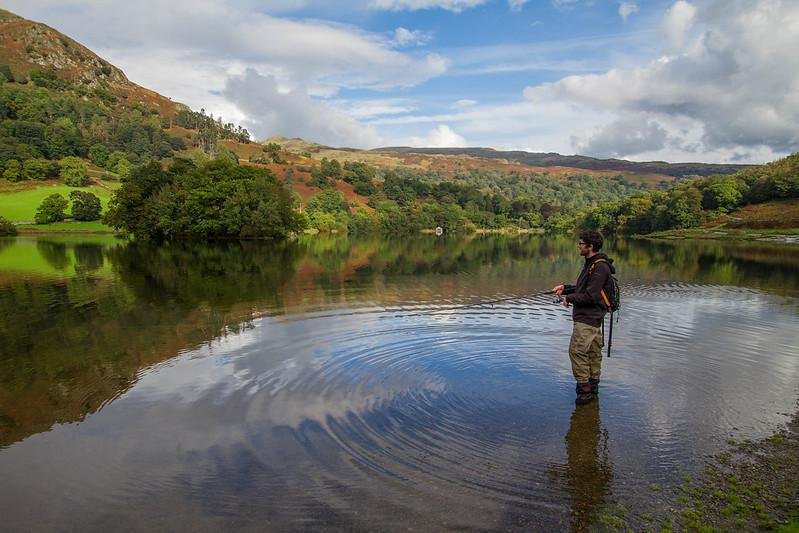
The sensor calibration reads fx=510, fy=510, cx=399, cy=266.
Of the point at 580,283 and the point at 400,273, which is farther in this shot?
the point at 400,273

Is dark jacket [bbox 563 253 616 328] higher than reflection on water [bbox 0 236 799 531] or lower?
higher

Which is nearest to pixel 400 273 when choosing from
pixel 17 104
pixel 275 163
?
pixel 275 163

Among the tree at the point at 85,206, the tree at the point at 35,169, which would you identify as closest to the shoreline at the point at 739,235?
the tree at the point at 85,206

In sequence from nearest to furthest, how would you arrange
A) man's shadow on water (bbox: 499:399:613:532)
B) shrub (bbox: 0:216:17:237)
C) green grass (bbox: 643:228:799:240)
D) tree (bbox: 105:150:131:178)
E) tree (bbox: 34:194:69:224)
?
man's shadow on water (bbox: 499:399:613:532), green grass (bbox: 643:228:799:240), shrub (bbox: 0:216:17:237), tree (bbox: 34:194:69:224), tree (bbox: 105:150:131:178)

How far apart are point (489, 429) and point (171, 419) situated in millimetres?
5284

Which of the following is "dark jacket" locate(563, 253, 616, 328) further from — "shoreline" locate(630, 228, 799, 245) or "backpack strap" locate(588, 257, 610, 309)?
"shoreline" locate(630, 228, 799, 245)

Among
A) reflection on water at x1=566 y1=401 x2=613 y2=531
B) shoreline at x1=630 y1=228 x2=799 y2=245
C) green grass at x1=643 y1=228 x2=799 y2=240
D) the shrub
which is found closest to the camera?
reflection on water at x1=566 y1=401 x2=613 y2=531

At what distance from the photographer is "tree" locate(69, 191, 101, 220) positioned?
100m

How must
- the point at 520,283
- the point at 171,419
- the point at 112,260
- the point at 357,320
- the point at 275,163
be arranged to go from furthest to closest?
the point at 275,163, the point at 112,260, the point at 520,283, the point at 357,320, the point at 171,419

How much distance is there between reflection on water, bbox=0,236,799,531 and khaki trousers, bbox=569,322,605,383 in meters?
0.63

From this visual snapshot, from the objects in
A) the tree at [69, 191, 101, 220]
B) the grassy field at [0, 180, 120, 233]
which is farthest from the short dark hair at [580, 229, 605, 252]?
the tree at [69, 191, 101, 220]

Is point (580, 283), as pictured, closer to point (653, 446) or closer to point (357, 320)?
point (653, 446)

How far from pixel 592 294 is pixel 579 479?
3.34 meters

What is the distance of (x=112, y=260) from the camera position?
4016 centimetres
